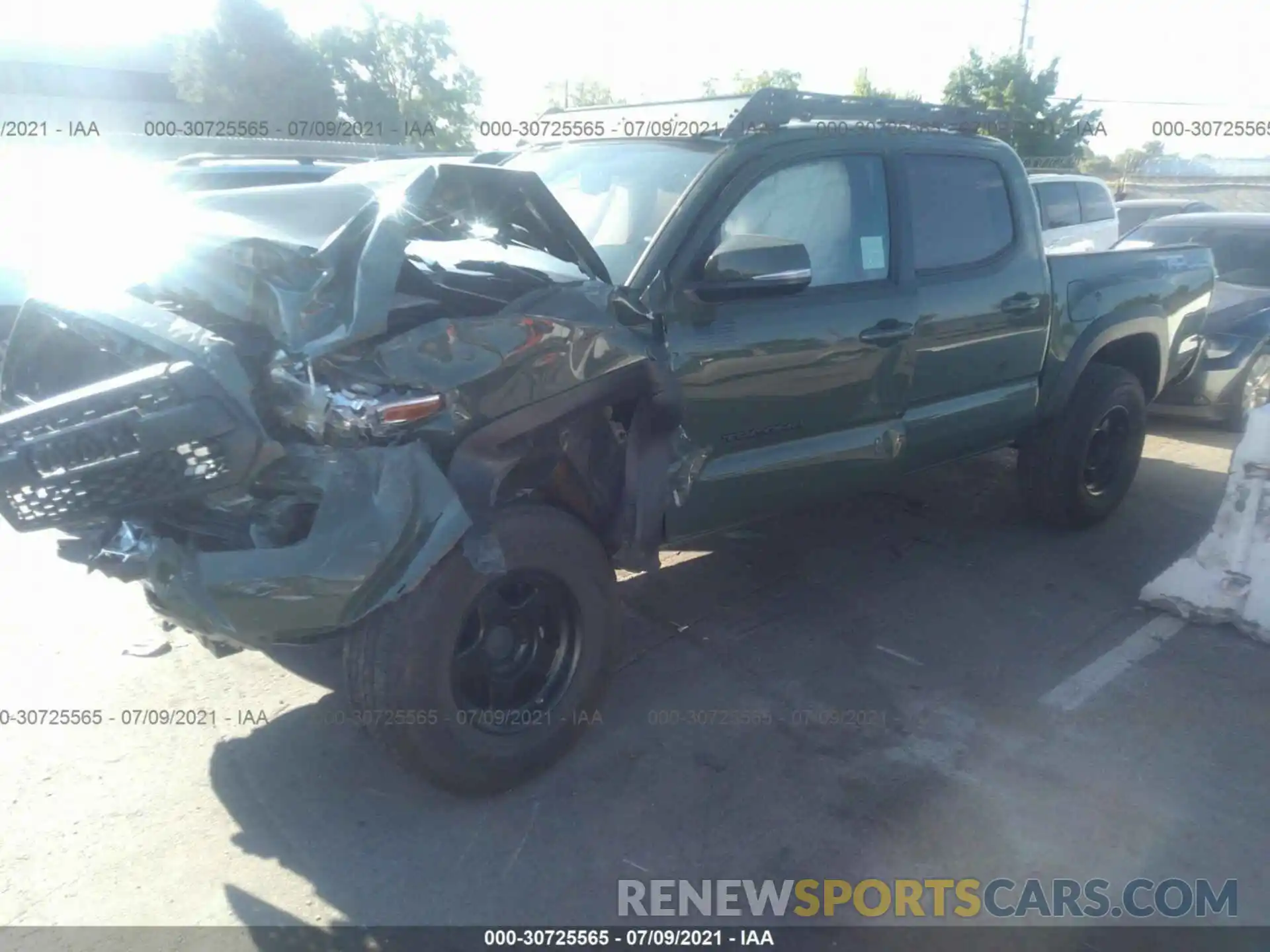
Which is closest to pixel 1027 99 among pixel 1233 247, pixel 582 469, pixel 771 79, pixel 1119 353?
pixel 771 79

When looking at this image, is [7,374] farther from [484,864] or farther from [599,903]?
[599,903]

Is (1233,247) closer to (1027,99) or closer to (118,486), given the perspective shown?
(118,486)

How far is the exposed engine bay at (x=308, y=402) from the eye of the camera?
2.59m

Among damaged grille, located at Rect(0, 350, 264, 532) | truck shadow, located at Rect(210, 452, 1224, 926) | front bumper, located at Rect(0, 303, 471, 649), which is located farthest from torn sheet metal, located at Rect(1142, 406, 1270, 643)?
damaged grille, located at Rect(0, 350, 264, 532)

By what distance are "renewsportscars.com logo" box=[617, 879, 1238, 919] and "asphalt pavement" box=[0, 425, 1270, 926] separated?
40 mm

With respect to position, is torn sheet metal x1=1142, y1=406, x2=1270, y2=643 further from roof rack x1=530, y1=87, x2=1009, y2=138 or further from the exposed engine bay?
the exposed engine bay

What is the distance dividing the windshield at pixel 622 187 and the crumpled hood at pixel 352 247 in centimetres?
31

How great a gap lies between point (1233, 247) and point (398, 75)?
3569cm

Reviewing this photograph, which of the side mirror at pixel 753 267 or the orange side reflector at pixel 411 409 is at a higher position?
the side mirror at pixel 753 267

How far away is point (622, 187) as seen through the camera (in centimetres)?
388

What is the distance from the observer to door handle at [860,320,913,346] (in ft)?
12.9

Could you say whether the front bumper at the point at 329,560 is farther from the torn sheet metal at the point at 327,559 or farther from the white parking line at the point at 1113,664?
the white parking line at the point at 1113,664

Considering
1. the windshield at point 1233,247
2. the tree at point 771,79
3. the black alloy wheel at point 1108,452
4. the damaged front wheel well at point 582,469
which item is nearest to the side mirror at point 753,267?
the damaged front wheel well at point 582,469

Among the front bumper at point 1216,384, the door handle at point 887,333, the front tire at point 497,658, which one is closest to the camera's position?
the front tire at point 497,658
